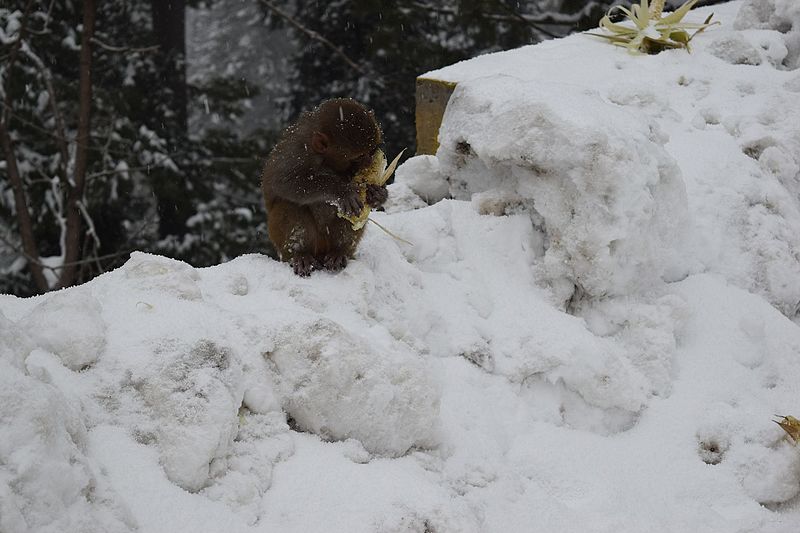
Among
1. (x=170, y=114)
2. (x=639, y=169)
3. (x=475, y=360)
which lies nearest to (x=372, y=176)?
(x=475, y=360)

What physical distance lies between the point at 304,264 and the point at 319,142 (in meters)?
0.43

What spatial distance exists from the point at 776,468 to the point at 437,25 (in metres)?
8.76


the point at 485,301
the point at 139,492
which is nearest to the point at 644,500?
the point at 485,301

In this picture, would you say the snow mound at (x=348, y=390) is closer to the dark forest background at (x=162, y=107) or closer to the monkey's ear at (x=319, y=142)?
the monkey's ear at (x=319, y=142)

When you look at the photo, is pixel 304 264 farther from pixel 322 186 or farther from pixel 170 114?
pixel 170 114

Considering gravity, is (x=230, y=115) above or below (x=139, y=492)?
below

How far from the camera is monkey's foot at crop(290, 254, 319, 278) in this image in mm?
2572

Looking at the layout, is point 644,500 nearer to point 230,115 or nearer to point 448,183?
point 448,183

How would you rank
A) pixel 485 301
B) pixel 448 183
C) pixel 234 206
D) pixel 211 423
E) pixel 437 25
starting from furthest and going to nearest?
pixel 437 25 < pixel 234 206 < pixel 448 183 < pixel 485 301 < pixel 211 423

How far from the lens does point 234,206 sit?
9516 mm

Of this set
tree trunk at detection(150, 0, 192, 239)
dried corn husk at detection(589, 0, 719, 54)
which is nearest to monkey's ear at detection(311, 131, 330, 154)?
dried corn husk at detection(589, 0, 719, 54)

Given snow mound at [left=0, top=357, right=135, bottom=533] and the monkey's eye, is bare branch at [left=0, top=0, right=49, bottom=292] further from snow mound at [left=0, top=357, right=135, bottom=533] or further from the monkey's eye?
snow mound at [left=0, top=357, right=135, bottom=533]

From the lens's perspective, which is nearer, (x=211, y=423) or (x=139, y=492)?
(x=139, y=492)

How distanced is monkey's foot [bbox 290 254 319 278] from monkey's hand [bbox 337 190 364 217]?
19cm
